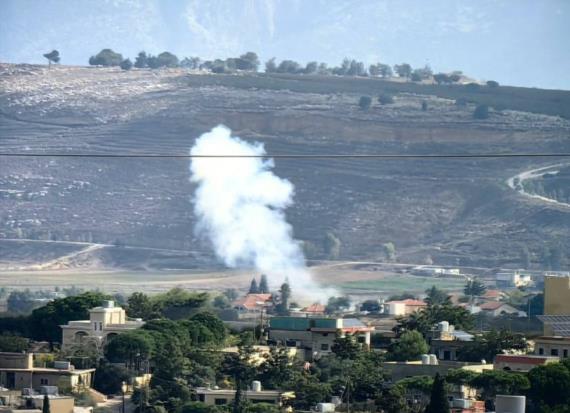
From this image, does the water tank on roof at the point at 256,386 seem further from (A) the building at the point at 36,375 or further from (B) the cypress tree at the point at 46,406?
(B) the cypress tree at the point at 46,406

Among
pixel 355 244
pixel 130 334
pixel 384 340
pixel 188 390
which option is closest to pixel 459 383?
pixel 188 390

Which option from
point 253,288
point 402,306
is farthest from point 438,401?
point 253,288

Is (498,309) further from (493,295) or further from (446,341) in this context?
(446,341)

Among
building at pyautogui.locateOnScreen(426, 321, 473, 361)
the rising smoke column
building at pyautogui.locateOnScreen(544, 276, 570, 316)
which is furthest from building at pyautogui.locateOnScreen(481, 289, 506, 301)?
building at pyautogui.locateOnScreen(426, 321, 473, 361)

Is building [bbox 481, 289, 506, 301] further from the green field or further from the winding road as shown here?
the winding road

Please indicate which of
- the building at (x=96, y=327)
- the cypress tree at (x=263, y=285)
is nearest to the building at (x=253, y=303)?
the cypress tree at (x=263, y=285)

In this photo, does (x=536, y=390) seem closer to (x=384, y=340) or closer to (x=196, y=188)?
(x=384, y=340)
